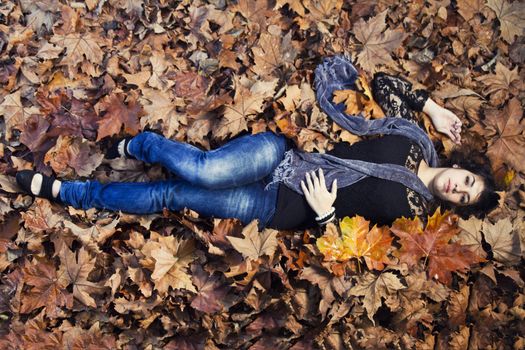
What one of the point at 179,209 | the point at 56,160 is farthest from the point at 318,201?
the point at 56,160

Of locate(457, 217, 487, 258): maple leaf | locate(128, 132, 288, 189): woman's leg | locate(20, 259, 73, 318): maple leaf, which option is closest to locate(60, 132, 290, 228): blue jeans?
locate(128, 132, 288, 189): woman's leg

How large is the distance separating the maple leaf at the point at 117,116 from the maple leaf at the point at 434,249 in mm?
1824

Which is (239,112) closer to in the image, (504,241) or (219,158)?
(219,158)

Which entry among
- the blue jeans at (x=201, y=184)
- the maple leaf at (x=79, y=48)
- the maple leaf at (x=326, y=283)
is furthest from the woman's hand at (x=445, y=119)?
the maple leaf at (x=79, y=48)

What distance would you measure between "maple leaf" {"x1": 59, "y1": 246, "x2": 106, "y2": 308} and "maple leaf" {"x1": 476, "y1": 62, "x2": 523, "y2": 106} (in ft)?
9.66

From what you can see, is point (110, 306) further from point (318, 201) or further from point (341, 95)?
point (341, 95)

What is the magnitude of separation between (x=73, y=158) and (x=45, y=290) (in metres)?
0.89

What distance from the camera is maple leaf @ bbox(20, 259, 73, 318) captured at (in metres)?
2.80

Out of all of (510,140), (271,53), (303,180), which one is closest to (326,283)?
(303,180)

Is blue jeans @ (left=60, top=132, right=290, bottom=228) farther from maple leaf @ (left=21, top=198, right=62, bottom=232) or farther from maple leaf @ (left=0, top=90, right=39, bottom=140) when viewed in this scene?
maple leaf @ (left=0, top=90, right=39, bottom=140)

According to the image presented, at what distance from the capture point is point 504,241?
2.75 m

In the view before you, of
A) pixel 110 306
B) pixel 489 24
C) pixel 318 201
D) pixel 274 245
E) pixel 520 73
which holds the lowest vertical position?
pixel 110 306

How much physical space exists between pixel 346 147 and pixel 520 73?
1.49 meters

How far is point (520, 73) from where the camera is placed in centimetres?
335
